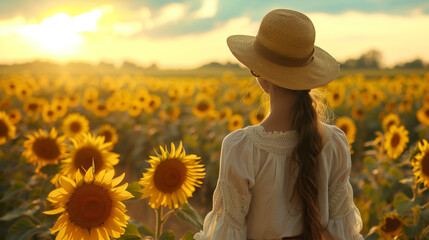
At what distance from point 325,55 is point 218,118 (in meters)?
5.11

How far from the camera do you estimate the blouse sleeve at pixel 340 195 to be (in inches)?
80.9

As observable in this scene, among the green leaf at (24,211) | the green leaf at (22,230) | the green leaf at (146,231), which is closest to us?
the green leaf at (146,231)


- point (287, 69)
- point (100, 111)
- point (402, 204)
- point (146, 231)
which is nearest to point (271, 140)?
point (287, 69)

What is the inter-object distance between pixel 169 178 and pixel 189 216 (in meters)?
0.26

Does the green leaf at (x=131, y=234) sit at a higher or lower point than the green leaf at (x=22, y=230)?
higher

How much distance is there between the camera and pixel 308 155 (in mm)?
1859

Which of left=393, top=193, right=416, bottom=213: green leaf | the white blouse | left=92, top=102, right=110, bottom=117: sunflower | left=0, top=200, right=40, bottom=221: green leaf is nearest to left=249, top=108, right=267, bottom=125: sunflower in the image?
left=393, top=193, right=416, bottom=213: green leaf

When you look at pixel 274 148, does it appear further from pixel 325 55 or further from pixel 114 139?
pixel 114 139

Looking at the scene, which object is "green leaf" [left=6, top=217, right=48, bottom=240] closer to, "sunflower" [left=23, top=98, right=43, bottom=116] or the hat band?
the hat band

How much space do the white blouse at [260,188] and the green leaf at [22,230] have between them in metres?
1.44

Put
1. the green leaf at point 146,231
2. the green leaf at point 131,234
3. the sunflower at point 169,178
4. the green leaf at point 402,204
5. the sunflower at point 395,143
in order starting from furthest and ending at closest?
1. the sunflower at point 395,143
2. the green leaf at point 402,204
3. the green leaf at point 146,231
4. the sunflower at point 169,178
5. the green leaf at point 131,234

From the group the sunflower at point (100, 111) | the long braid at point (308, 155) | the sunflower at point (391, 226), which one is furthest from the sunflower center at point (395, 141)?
the sunflower at point (100, 111)

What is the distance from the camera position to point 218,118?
7254 millimetres

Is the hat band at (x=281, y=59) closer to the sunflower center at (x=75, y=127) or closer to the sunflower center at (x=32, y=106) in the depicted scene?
the sunflower center at (x=75, y=127)
